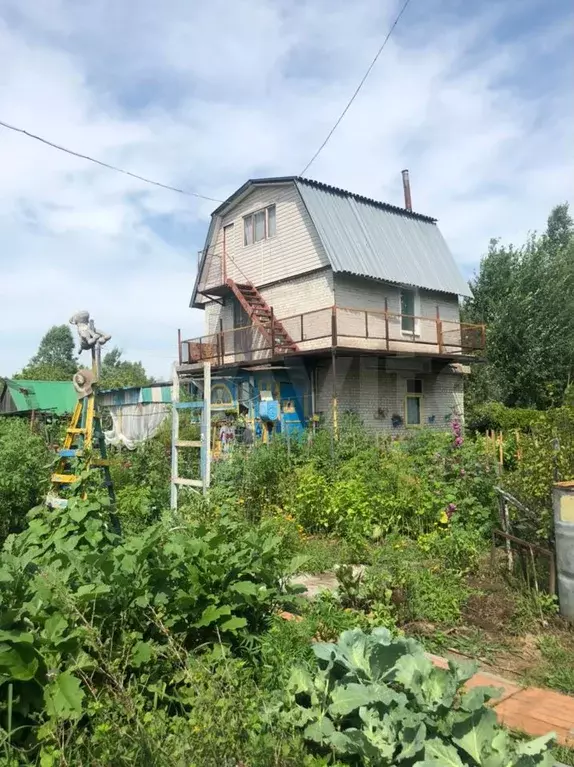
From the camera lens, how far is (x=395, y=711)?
2.38 m

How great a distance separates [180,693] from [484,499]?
5078 mm

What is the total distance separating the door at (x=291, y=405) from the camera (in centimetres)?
1630

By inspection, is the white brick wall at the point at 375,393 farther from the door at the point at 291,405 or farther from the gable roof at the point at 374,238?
the gable roof at the point at 374,238

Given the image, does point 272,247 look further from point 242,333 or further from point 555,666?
point 555,666

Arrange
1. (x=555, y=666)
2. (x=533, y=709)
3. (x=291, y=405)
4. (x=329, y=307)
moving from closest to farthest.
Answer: (x=533, y=709) → (x=555, y=666) → (x=329, y=307) → (x=291, y=405)

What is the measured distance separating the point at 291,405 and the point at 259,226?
6010 millimetres

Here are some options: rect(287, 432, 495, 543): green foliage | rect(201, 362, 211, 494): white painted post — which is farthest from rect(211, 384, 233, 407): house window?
rect(201, 362, 211, 494): white painted post

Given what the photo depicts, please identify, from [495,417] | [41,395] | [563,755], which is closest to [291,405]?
[495,417]

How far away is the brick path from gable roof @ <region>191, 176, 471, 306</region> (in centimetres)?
1331

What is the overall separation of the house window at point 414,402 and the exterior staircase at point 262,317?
395cm

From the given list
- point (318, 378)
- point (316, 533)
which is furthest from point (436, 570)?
point (318, 378)

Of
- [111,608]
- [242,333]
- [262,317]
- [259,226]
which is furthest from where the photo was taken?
[259,226]

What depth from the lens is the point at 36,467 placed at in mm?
7781

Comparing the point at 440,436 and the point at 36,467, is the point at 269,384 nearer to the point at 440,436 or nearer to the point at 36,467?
the point at 440,436
